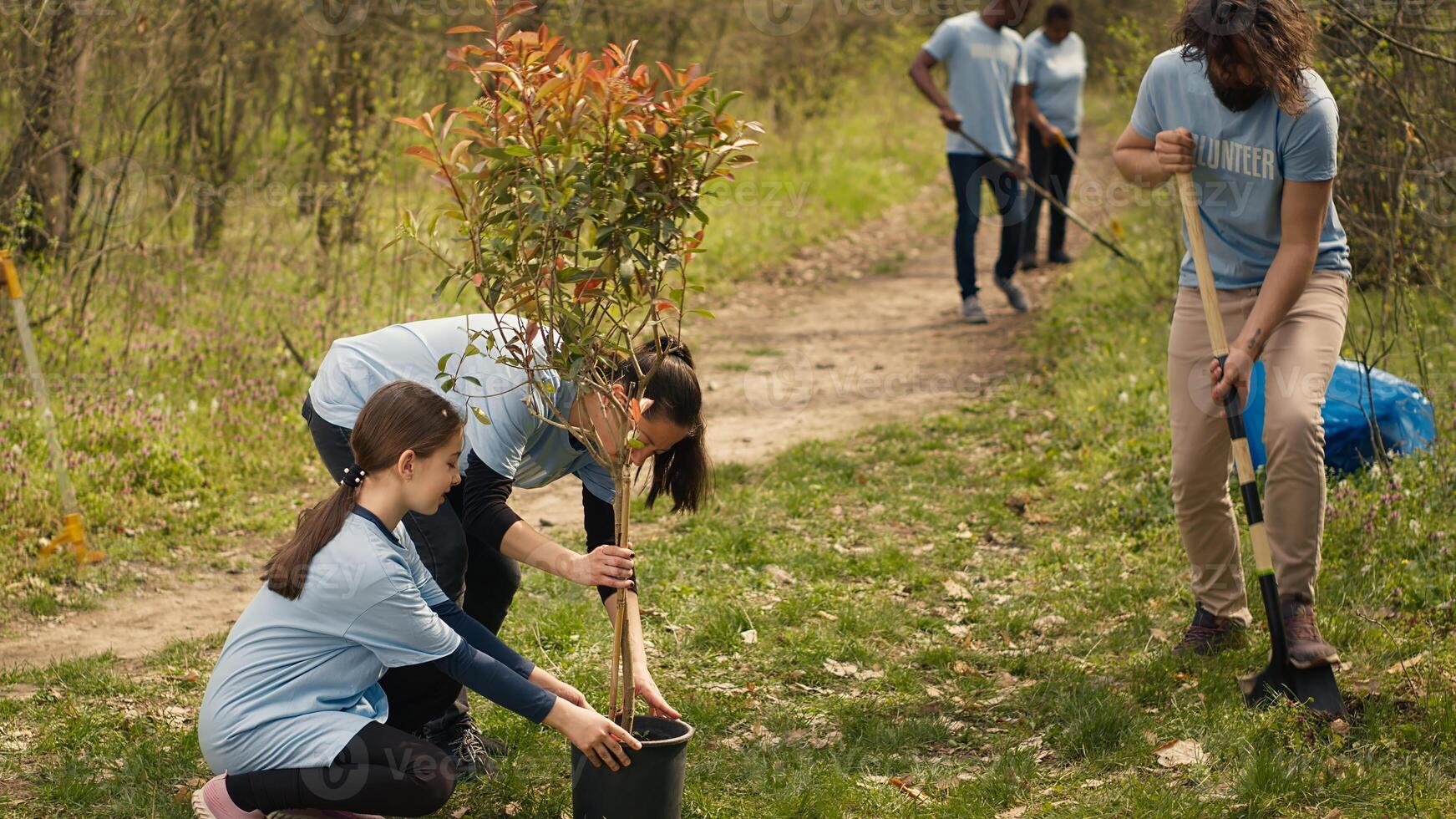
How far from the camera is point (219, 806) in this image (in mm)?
2822

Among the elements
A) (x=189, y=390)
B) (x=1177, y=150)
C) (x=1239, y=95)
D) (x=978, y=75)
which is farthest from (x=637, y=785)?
(x=978, y=75)

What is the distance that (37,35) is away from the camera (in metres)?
6.50

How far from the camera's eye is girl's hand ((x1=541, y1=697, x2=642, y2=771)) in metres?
2.81

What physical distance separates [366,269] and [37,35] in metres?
2.34

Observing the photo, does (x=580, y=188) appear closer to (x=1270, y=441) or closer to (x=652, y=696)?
(x=652, y=696)

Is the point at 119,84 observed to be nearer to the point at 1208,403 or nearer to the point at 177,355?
the point at 177,355

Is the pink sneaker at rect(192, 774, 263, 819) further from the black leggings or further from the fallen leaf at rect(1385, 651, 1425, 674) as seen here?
the fallen leaf at rect(1385, 651, 1425, 674)

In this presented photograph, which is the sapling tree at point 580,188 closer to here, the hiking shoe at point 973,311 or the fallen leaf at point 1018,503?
the fallen leaf at point 1018,503

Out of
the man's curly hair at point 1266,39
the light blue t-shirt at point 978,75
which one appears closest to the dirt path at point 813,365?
the light blue t-shirt at point 978,75

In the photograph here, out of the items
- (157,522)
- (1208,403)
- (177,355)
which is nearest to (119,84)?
(177,355)

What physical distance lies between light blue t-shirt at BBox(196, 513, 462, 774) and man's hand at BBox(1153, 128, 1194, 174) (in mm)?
2502

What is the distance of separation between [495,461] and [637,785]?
868 millimetres

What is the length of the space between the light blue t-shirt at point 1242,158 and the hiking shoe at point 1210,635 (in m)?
1.08

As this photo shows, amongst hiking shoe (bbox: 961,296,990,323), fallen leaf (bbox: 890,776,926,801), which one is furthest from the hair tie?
hiking shoe (bbox: 961,296,990,323)
